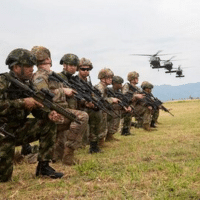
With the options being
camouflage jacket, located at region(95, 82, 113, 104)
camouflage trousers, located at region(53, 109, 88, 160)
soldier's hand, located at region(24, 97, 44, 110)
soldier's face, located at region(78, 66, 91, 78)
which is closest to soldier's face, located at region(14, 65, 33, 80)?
soldier's hand, located at region(24, 97, 44, 110)

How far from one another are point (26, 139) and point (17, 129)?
11.0 inches

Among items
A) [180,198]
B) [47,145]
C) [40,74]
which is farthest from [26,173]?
[180,198]

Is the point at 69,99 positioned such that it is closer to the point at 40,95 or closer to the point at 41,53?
the point at 41,53

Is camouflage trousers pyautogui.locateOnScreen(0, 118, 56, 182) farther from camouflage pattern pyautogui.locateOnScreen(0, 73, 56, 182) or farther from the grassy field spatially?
the grassy field

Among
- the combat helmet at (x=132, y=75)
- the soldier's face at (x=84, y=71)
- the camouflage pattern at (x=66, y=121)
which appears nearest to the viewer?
the camouflage pattern at (x=66, y=121)

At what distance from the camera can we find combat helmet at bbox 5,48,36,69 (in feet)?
13.8

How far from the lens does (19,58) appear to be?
4.18 metres

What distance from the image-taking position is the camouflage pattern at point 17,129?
12.9ft

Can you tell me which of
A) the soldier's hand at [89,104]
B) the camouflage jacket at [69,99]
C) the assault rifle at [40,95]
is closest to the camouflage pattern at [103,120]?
the soldier's hand at [89,104]

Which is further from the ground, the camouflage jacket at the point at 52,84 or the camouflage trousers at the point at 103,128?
the camouflage jacket at the point at 52,84

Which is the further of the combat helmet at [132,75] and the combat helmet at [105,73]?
the combat helmet at [132,75]

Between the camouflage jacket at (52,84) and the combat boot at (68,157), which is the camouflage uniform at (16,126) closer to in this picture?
the camouflage jacket at (52,84)

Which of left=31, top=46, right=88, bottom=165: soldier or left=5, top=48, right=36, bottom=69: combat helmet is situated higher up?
left=5, top=48, right=36, bottom=69: combat helmet

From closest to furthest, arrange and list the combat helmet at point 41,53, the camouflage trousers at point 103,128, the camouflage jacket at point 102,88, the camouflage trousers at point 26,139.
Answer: the camouflage trousers at point 26,139 < the combat helmet at point 41,53 < the camouflage trousers at point 103,128 < the camouflage jacket at point 102,88
